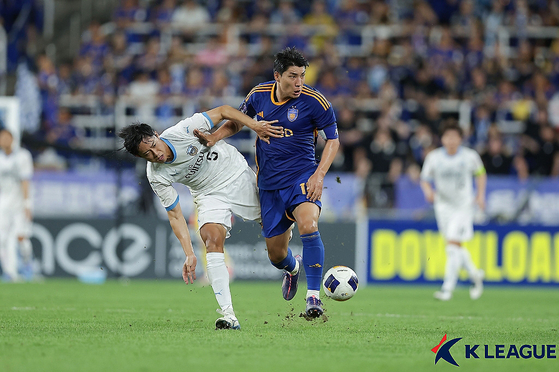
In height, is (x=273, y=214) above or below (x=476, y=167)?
below

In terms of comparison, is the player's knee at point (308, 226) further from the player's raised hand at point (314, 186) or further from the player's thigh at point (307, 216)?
the player's raised hand at point (314, 186)

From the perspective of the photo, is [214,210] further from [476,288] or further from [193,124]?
[476,288]

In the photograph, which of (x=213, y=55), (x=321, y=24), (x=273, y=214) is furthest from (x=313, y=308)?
(x=321, y=24)

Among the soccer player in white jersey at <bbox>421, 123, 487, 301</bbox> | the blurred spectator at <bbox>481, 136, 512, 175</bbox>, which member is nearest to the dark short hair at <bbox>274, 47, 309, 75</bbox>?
the soccer player in white jersey at <bbox>421, 123, 487, 301</bbox>

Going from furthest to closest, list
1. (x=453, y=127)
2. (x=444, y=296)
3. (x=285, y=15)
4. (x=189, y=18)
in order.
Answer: (x=189, y=18) < (x=285, y=15) < (x=453, y=127) < (x=444, y=296)

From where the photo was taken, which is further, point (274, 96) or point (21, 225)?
point (21, 225)

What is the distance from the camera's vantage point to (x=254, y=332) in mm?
Answer: 6758

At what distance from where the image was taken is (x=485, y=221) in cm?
1535

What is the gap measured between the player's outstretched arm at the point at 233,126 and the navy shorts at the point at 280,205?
19.3 inches

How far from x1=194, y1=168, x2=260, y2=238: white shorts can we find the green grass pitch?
978 mm

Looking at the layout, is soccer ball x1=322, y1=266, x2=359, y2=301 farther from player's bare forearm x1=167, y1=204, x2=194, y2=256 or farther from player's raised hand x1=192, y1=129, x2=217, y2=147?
player's raised hand x1=192, y1=129, x2=217, y2=147

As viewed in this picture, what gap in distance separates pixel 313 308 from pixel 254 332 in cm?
61

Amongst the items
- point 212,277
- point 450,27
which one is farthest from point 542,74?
point 212,277

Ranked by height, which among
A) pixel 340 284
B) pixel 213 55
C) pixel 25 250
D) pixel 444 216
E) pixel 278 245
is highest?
pixel 213 55
